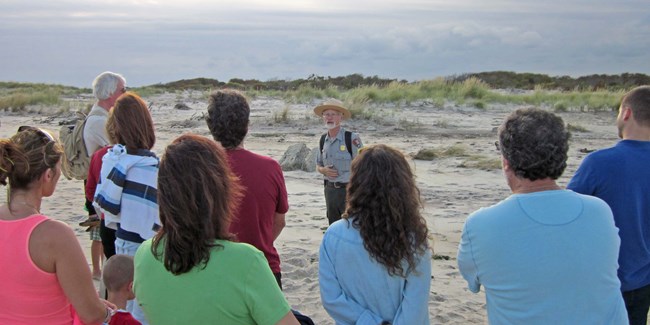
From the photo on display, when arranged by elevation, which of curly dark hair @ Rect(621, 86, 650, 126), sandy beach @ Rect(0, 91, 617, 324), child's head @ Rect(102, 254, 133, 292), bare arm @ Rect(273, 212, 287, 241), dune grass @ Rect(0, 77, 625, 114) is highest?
curly dark hair @ Rect(621, 86, 650, 126)

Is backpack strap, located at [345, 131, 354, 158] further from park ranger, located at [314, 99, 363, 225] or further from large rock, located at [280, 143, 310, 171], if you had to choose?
large rock, located at [280, 143, 310, 171]

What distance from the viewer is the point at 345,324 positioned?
3025 millimetres

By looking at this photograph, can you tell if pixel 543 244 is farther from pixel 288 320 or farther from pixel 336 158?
pixel 336 158

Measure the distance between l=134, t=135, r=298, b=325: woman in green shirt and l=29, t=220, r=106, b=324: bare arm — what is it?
0.30 m

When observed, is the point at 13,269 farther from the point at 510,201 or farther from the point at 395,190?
the point at 510,201

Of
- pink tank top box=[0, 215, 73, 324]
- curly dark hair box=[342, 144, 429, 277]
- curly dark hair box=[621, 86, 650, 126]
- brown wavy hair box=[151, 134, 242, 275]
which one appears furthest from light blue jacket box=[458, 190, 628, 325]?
pink tank top box=[0, 215, 73, 324]

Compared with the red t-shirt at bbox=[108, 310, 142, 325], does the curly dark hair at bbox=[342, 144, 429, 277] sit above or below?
above

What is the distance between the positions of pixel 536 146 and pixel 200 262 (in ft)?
4.33

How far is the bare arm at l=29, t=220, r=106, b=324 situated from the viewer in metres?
2.65

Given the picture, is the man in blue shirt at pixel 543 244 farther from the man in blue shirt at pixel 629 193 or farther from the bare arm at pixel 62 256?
the bare arm at pixel 62 256

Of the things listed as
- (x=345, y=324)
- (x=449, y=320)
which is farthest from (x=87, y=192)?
(x=449, y=320)

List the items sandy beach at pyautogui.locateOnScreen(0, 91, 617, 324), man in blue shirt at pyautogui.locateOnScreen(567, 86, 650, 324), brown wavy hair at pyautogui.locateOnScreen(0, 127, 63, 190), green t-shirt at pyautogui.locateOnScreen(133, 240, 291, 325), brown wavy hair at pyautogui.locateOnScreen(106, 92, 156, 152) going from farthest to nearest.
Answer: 1. sandy beach at pyautogui.locateOnScreen(0, 91, 617, 324)
2. brown wavy hair at pyautogui.locateOnScreen(106, 92, 156, 152)
3. man in blue shirt at pyautogui.locateOnScreen(567, 86, 650, 324)
4. brown wavy hair at pyautogui.locateOnScreen(0, 127, 63, 190)
5. green t-shirt at pyautogui.locateOnScreen(133, 240, 291, 325)

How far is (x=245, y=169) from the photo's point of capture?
3.67 metres

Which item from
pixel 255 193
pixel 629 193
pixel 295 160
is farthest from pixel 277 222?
pixel 295 160
